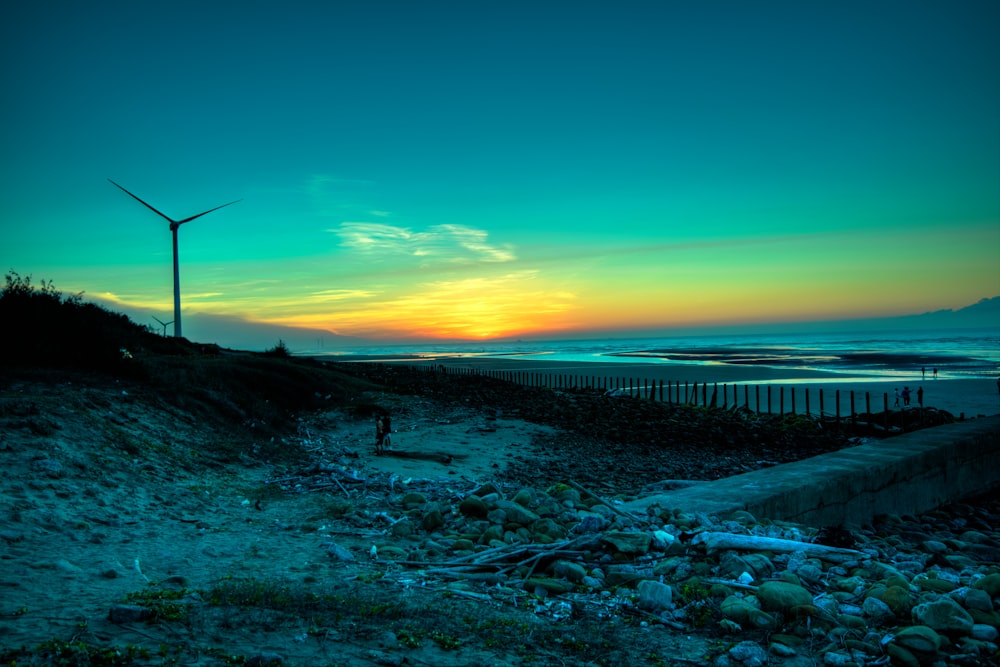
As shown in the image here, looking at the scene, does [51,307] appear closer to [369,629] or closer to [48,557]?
[48,557]

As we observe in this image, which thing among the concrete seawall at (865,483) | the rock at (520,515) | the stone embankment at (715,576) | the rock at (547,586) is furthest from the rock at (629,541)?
the concrete seawall at (865,483)

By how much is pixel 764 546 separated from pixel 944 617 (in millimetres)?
1828

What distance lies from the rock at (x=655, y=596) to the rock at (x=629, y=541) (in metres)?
1.00

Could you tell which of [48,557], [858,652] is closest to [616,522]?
[858,652]

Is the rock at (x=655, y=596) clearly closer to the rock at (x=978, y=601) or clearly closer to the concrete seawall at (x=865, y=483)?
the rock at (x=978, y=601)

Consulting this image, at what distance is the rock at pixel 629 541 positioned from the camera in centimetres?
644

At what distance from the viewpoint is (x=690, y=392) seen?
36.6 metres

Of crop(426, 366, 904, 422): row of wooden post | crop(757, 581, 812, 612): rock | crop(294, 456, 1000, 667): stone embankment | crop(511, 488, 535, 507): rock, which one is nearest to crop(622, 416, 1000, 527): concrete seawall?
crop(294, 456, 1000, 667): stone embankment

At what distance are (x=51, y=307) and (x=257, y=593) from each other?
594 inches

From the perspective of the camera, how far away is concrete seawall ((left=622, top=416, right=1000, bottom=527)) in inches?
368

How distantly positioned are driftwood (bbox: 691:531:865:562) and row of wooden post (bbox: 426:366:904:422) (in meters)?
19.2

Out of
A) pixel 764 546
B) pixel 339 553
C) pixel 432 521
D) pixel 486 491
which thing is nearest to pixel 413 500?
pixel 486 491

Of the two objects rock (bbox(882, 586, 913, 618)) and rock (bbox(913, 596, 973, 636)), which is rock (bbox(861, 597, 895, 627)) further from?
rock (bbox(913, 596, 973, 636))

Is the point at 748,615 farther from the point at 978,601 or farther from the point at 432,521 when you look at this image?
the point at 432,521
